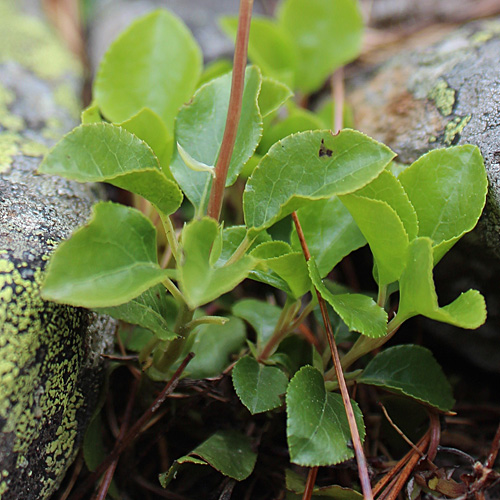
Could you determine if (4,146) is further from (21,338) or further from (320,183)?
(320,183)

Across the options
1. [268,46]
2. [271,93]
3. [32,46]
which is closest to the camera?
[271,93]

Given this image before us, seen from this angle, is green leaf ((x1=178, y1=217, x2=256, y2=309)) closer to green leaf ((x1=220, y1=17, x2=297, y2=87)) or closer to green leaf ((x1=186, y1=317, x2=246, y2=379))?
green leaf ((x1=186, y1=317, x2=246, y2=379))

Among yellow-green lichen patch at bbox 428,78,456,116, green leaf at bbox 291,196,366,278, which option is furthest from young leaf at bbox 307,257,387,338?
yellow-green lichen patch at bbox 428,78,456,116

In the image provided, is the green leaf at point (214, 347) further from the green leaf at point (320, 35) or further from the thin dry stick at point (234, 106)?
the green leaf at point (320, 35)

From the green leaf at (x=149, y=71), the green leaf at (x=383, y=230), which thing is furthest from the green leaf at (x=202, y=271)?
the green leaf at (x=149, y=71)

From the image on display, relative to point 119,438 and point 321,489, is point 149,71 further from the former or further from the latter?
point 321,489

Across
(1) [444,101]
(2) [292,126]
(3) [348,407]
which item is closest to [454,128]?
(1) [444,101]

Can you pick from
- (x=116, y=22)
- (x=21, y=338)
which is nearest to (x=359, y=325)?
(x=21, y=338)
